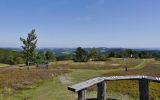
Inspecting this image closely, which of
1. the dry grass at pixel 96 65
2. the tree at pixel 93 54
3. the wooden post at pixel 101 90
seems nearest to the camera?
the wooden post at pixel 101 90

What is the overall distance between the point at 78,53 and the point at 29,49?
42.1 meters

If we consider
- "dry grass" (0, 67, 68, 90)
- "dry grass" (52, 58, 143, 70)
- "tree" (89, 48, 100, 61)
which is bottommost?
"dry grass" (0, 67, 68, 90)

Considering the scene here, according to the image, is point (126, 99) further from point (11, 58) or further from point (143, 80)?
point (11, 58)

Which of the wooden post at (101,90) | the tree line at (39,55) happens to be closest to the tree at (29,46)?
the tree line at (39,55)

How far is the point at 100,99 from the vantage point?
13922 millimetres

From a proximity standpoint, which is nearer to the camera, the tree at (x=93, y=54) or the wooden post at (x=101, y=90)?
the wooden post at (x=101, y=90)

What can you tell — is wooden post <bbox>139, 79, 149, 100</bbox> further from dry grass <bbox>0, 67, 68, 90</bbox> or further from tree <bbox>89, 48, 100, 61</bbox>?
tree <bbox>89, 48, 100, 61</bbox>

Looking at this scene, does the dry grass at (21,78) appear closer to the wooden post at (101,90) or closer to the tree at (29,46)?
the wooden post at (101,90)

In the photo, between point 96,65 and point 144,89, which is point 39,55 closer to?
point 96,65

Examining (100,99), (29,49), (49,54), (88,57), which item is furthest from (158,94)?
(49,54)

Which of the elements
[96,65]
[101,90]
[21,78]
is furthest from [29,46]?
[101,90]

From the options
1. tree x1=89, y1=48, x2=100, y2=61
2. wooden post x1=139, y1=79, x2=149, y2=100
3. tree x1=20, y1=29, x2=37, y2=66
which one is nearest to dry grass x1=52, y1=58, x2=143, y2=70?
tree x1=20, y1=29, x2=37, y2=66

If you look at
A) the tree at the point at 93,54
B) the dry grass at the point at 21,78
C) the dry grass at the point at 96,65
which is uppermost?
the tree at the point at 93,54

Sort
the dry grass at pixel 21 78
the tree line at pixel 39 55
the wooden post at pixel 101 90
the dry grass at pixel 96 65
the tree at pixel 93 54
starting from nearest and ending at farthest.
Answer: the wooden post at pixel 101 90 < the dry grass at pixel 21 78 < the dry grass at pixel 96 65 < the tree line at pixel 39 55 < the tree at pixel 93 54
